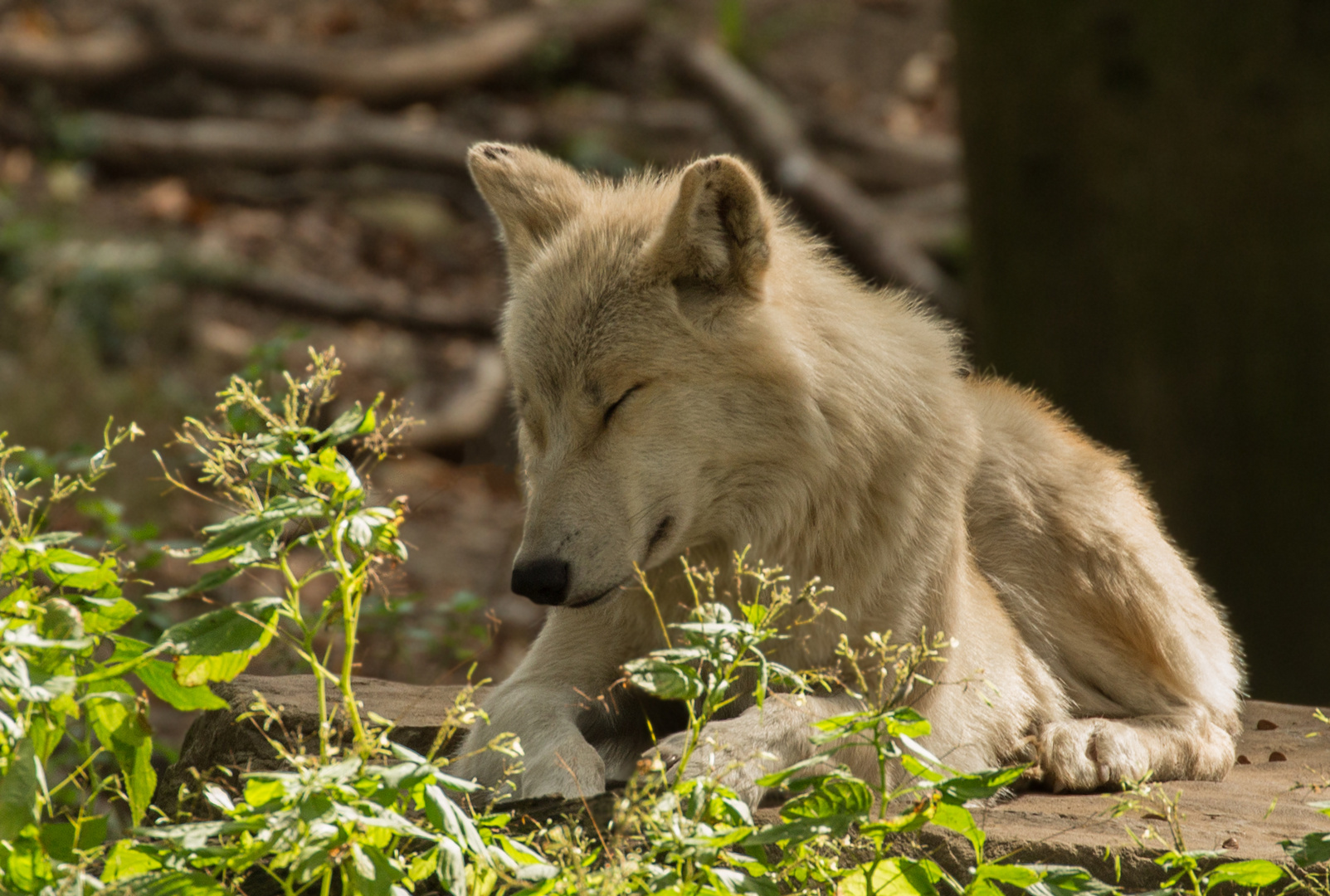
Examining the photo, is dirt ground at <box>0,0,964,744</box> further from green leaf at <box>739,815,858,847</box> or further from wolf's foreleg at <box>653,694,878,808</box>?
green leaf at <box>739,815,858,847</box>

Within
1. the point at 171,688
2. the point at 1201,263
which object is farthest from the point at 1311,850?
the point at 1201,263

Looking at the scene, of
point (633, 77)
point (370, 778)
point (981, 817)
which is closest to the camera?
point (370, 778)

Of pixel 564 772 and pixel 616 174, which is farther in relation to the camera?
pixel 616 174

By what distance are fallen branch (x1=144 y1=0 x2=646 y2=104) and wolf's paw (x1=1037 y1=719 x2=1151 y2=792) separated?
1178 centimetres

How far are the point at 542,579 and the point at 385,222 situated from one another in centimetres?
1033

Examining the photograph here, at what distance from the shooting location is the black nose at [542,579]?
3.49 m

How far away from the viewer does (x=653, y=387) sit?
12.2 ft

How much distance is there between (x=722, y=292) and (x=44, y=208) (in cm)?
1022

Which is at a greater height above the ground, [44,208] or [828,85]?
[828,85]

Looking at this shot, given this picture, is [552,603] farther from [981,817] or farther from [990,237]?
[990,237]

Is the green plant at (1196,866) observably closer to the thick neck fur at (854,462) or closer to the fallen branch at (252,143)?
the thick neck fur at (854,462)

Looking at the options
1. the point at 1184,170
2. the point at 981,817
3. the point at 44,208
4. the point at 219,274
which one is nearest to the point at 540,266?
the point at 981,817

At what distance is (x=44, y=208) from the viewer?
12.2 meters

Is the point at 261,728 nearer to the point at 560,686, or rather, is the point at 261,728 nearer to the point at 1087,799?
the point at 560,686
